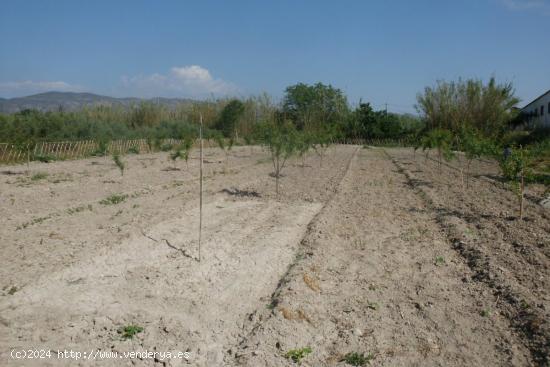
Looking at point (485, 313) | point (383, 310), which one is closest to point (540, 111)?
point (485, 313)

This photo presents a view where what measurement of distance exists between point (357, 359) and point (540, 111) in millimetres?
42037

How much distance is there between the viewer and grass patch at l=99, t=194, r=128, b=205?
11.0m

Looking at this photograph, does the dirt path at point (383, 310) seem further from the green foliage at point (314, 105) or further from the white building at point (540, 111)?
the green foliage at point (314, 105)

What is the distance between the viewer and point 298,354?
4211mm

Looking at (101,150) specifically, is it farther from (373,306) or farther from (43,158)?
(373,306)

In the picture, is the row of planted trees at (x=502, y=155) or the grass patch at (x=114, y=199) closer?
the row of planted trees at (x=502, y=155)

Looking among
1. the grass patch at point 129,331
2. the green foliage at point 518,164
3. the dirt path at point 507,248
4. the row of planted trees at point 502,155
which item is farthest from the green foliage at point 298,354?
the green foliage at point 518,164

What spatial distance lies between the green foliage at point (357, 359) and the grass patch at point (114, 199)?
8.10m

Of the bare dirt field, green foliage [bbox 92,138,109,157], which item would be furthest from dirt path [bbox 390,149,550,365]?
green foliage [bbox 92,138,109,157]

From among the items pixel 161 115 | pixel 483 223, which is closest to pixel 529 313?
pixel 483 223

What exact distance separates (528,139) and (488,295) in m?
33.2

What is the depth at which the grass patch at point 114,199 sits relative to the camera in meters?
11.0

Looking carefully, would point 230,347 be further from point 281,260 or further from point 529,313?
point 529,313

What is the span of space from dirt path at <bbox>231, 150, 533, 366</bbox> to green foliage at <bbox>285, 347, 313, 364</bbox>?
0.05m
